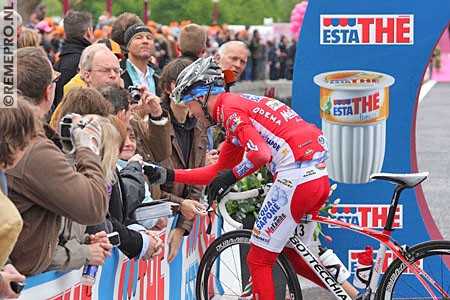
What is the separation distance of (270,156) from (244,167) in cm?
17

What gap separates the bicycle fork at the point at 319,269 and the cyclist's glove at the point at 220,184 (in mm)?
542

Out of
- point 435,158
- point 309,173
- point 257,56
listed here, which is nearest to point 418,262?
point 309,173

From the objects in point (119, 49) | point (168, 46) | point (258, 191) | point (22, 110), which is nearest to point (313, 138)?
point (258, 191)

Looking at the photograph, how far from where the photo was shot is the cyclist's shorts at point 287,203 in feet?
21.7

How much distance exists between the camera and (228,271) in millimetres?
7648

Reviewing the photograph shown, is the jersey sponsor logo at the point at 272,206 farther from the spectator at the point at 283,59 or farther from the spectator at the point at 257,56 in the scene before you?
the spectator at the point at 283,59

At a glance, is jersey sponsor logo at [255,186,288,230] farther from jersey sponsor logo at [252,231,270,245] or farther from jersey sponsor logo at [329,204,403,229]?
jersey sponsor logo at [329,204,403,229]

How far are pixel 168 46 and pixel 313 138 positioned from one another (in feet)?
76.1

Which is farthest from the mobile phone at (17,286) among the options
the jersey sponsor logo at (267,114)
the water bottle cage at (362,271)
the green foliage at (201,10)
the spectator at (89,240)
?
the green foliage at (201,10)

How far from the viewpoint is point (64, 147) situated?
486cm

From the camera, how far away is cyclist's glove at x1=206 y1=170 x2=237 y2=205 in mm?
6652

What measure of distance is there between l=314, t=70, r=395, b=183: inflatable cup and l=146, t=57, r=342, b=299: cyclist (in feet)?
6.14

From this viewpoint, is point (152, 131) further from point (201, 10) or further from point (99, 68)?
point (201, 10)

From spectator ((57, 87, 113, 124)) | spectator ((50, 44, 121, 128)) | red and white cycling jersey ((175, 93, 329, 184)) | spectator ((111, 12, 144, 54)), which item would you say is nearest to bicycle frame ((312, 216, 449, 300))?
red and white cycling jersey ((175, 93, 329, 184))
